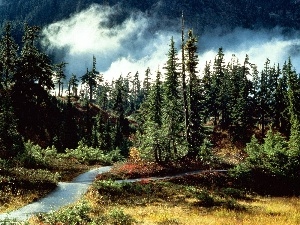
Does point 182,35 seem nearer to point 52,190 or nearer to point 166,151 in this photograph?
point 166,151

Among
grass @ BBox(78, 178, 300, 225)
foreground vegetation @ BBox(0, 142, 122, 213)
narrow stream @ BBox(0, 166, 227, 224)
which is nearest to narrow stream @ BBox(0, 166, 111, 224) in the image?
narrow stream @ BBox(0, 166, 227, 224)

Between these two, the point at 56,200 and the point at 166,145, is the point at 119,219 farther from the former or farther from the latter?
the point at 166,145

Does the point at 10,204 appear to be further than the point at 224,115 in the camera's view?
No

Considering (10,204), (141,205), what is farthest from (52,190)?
(141,205)

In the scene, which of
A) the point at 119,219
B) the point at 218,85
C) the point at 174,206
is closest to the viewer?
the point at 119,219

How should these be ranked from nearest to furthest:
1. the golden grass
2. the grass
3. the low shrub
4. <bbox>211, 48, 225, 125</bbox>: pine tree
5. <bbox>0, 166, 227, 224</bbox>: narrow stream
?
<bbox>0, 166, 227, 224</bbox>: narrow stream < the golden grass < the grass < the low shrub < <bbox>211, 48, 225, 125</bbox>: pine tree

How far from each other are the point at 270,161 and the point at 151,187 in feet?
39.3

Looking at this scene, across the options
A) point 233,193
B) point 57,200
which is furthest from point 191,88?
point 57,200

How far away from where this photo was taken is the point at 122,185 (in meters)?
22.8

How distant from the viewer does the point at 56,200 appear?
1919 centimetres

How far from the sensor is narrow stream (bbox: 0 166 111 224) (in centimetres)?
1571

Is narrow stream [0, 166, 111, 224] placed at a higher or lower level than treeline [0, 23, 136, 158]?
lower

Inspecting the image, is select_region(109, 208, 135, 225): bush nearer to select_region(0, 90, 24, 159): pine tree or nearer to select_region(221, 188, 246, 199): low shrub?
select_region(221, 188, 246, 199): low shrub

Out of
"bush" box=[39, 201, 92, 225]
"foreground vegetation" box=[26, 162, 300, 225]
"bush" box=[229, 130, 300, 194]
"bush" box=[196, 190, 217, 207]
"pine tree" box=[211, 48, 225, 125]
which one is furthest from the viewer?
"pine tree" box=[211, 48, 225, 125]
